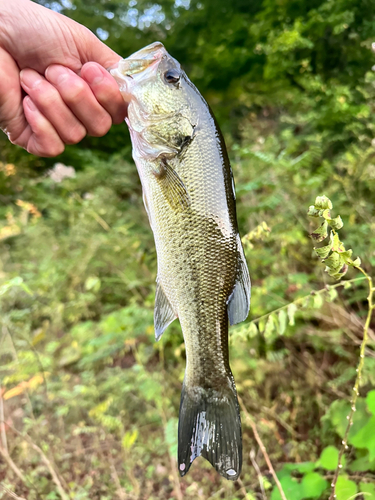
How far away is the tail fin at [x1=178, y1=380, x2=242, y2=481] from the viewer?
1.03 m

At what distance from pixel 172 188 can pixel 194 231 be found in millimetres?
172

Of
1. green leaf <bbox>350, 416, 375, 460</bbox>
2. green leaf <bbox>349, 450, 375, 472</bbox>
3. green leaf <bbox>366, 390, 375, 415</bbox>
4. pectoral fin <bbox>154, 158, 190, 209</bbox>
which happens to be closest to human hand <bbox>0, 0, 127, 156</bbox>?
pectoral fin <bbox>154, 158, 190, 209</bbox>

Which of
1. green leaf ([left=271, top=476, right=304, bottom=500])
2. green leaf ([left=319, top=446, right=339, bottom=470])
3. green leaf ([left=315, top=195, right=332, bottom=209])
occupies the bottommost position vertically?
green leaf ([left=271, top=476, right=304, bottom=500])

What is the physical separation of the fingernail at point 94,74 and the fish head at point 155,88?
116 millimetres

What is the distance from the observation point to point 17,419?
9.68 ft

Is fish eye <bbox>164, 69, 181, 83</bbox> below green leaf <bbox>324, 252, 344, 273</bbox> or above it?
above

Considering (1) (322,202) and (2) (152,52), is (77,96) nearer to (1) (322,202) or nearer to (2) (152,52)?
(2) (152,52)

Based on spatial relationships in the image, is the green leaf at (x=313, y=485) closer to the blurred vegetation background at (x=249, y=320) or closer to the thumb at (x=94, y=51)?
the blurred vegetation background at (x=249, y=320)

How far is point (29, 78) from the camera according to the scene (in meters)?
1.34

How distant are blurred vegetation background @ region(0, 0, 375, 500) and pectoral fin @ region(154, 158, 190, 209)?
0.39 metres

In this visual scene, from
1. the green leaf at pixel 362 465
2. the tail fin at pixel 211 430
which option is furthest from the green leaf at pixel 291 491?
the tail fin at pixel 211 430

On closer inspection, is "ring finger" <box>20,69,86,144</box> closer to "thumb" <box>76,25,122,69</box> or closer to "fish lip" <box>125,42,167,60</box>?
"thumb" <box>76,25,122,69</box>

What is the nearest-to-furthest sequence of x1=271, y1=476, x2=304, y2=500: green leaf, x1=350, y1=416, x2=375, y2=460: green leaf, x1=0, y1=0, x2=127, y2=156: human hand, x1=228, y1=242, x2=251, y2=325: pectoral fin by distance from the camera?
x1=228, y1=242, x2=251, y2=325: pectoral fin → x1=0, y1=0, x2=127, y2=156: human hand → x1=350, y1=416, x2=375, y2=460: green leaf → x1=271, y1=476, x2=304, y2=500: green leaf

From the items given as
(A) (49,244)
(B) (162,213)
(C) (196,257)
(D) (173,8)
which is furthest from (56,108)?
(D) (173,8)
